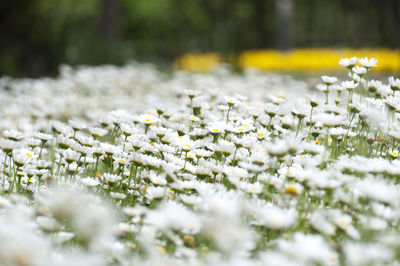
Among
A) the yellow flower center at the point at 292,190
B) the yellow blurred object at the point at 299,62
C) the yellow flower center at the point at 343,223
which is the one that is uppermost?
the yellow flower center at the point at 292,190

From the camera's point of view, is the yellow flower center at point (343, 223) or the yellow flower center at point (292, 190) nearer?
the yellow flower center at point (343, 223)

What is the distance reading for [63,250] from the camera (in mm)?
1737

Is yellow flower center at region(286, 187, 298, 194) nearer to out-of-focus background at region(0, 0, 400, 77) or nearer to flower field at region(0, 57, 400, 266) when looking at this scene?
flower field at region(0, 57, 400, 266)

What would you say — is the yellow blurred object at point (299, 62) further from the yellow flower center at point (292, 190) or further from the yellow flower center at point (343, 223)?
the yellow flower center at point (343, 223)

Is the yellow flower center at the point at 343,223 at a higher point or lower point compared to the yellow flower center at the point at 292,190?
lower

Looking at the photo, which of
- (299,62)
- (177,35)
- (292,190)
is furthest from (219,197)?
(177,35)

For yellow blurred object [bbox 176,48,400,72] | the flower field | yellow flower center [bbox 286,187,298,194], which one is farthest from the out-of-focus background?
yellow flower center [bbox 286,187,298,194]

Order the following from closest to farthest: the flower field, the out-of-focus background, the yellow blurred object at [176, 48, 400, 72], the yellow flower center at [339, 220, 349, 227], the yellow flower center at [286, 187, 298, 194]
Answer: the flower field
the yellow flower center at [339, 220, 349, 227]
the yellow flower center at [286, 187, 298, 194]
the out-of-focus background
the yellow blurred object at [176, 48, 400, 72]

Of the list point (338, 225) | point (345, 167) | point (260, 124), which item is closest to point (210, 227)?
point (338, 225)

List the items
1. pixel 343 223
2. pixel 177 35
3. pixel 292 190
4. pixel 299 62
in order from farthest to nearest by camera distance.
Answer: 1. pixel 177 35
2. pixel 299 62
3. pixel 292 190
4. pixel 343 223

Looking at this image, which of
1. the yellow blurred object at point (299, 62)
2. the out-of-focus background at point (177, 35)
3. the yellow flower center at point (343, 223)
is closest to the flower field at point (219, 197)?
the yellow flower center at point (343, 223)

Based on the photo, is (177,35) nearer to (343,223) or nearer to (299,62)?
(299,62)

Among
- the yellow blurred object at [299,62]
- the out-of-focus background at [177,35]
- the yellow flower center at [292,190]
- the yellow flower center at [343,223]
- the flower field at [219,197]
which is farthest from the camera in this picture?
the yellow blurred object at [299,62]

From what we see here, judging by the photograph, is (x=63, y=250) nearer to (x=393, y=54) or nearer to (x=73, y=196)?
(x=73, y=196)
